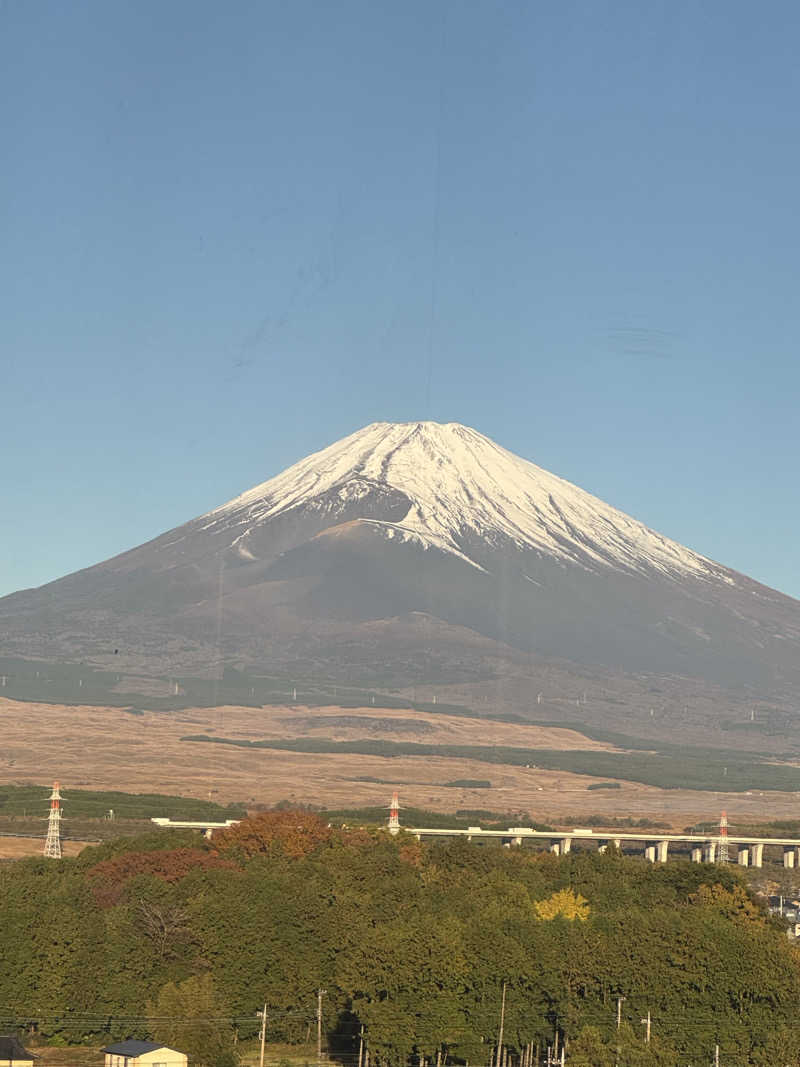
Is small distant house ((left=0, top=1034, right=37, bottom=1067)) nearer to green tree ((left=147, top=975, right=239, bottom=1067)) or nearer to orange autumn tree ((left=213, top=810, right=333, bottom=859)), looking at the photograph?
green tree ((left=147, top=975, right=239, bottom=1067))

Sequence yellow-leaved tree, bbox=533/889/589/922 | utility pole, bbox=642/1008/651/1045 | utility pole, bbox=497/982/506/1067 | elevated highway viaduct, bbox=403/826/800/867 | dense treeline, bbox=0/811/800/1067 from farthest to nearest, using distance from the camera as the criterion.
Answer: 1. elevated highway viaduct, bbox=403/826/800/867
2. yellow-leaved tree, bbox=533/889/589/922
3. dense treeline, bbox=0/811/800/1067
4. utility pole, bbox=642/1008/651/1045
5. utility pole, bbox=497/982/506/1067

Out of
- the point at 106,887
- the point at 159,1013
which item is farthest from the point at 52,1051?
the point at 106,887

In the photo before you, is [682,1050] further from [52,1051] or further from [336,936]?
[52,1051]

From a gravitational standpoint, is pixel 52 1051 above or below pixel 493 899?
below

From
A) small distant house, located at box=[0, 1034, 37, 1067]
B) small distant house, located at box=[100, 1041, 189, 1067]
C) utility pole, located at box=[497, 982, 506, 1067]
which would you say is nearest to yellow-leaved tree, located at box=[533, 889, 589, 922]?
utility pole, located at box=[497, 982, 506, 1067]

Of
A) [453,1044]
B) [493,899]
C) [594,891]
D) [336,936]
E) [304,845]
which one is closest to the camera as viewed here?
[453,1044]

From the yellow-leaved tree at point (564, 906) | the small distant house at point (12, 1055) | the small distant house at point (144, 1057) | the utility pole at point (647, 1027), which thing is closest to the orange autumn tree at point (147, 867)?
the yellow-leaved tree at point (564, 906)

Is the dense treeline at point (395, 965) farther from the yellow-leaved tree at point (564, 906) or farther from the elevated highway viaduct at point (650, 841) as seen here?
the elevated highway viaduct at point (650, 841)
